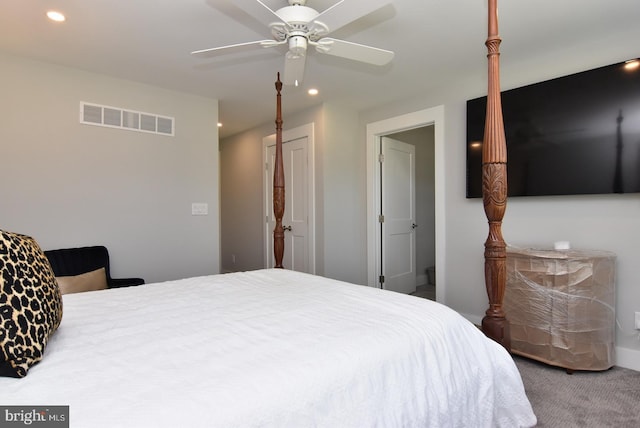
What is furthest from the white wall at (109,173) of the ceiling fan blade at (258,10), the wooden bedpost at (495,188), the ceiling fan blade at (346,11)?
the wooden bedpost at (495,188)

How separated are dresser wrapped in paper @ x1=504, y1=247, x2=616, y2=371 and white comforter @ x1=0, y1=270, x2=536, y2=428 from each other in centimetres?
114

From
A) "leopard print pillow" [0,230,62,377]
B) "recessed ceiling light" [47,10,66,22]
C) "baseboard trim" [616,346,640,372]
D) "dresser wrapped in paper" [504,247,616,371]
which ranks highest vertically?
"recessed ceiling light" [47,10,66,22]

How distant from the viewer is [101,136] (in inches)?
120

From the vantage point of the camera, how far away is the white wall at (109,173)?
2697mm

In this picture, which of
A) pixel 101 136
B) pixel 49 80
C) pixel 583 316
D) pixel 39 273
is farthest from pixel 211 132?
pixel 583 316

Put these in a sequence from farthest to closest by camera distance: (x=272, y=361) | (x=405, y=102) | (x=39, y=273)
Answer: (x=405, y=102), (x=39, y=273), (x=272, y=361)

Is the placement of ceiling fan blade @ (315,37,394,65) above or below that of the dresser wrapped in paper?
above

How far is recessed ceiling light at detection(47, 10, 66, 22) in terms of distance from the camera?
6.84 feet

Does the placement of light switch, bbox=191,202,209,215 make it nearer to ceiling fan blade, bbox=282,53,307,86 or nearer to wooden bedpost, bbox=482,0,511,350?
ceiling fan blade, bbox=282,53,307,86

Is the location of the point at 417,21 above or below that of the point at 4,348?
above

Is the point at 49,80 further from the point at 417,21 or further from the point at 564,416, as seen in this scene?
the point at 564,416

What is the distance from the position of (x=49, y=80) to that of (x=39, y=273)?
263 centimetres

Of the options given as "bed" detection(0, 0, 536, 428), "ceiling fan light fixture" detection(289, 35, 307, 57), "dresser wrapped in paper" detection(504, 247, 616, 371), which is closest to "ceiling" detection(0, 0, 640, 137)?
"ceiling fan light fixture" detection(289, 35, 307, 57)

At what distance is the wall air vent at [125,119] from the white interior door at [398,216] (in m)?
2.44
